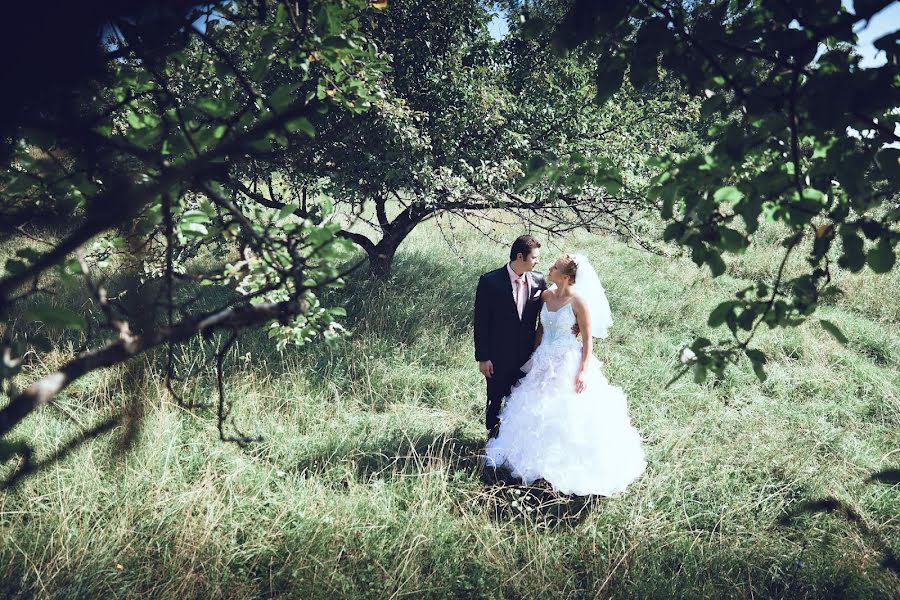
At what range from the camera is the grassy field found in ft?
10.2

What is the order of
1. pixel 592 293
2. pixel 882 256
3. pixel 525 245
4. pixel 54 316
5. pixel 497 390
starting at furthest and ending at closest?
pixel 497 390 → pixel 592 293 → pixel 525 245 → pixel 882 256 → pixel 54 316

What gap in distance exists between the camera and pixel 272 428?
4.49 meters

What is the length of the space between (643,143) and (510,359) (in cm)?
421

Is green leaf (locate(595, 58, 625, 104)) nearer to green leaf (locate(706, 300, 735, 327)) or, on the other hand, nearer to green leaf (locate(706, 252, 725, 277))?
green leaf (locate(706, 252, 725, 277))

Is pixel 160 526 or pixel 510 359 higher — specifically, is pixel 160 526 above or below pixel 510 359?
below

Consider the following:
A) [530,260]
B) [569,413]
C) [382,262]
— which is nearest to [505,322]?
[530,260]

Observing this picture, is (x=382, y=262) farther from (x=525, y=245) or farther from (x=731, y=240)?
(x=731, y=240)

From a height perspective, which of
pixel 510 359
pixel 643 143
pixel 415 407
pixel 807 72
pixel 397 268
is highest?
pixel 643 143

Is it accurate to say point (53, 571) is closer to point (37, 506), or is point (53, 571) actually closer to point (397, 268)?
point (37, 506)

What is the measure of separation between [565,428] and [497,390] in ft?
2.88

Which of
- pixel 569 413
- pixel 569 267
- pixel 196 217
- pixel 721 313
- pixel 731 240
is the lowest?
pixel 569 413

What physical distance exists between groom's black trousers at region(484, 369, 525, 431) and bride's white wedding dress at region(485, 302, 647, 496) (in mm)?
205

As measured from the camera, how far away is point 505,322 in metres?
4.68

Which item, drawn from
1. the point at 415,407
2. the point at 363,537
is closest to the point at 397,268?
the point at 415,407
